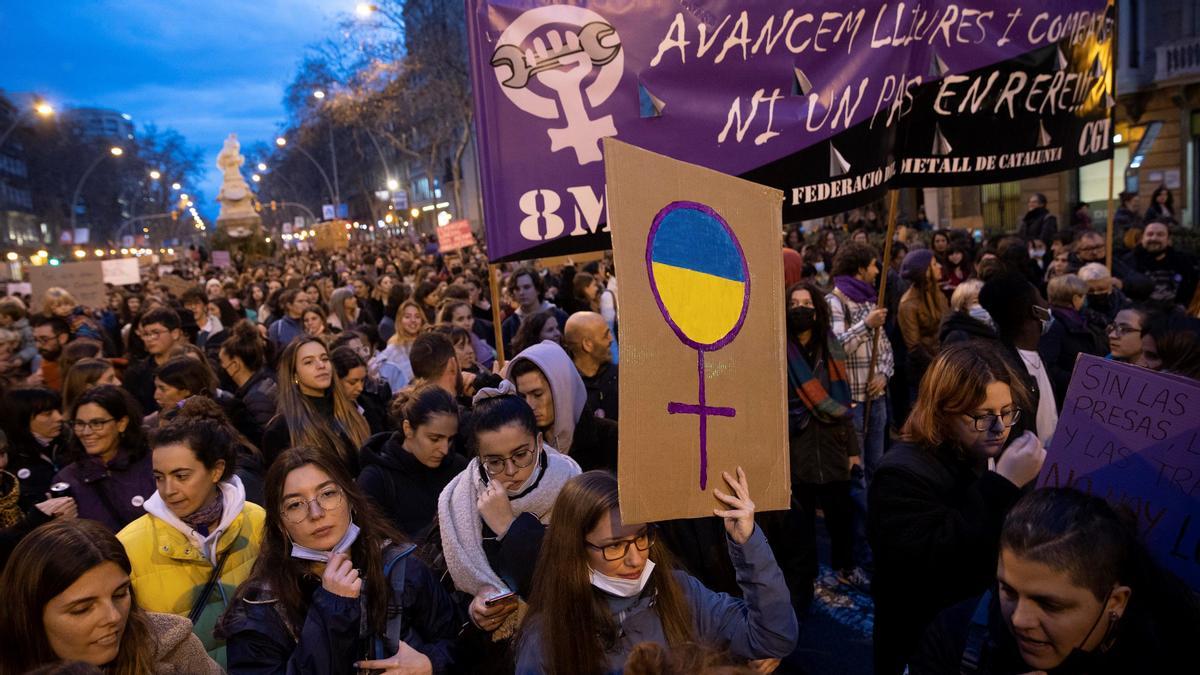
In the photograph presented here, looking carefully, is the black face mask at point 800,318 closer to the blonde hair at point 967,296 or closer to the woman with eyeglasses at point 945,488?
the blonde hair at point 967,296

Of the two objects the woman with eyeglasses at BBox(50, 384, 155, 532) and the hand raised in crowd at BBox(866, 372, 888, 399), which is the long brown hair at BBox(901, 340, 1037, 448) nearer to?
the hand raised in crowd at BBox(866, 372, 888, 399)

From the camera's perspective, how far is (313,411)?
15.6 ft

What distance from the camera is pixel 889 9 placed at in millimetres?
4340

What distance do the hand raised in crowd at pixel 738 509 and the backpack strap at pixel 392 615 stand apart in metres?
1.08

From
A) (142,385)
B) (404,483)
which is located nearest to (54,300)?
(142,385)

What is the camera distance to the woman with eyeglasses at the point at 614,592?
2.20 m

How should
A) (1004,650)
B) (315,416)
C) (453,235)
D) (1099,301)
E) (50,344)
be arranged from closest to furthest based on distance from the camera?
(1004,650) → (315,416) → (1099,301) → (50,344) → (453,235)

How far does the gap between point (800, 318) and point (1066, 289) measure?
87.7 inches

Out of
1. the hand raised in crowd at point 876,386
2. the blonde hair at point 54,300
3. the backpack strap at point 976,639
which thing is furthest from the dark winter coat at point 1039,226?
the blonde hair at point 54,300

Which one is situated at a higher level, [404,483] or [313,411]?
[313,411]

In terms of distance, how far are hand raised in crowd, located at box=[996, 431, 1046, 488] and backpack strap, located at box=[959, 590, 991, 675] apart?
533 mm

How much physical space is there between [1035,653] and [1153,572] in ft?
1.15

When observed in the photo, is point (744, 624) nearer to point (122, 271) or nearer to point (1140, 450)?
point (1140, 450)

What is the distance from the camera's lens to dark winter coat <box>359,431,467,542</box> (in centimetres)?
367
